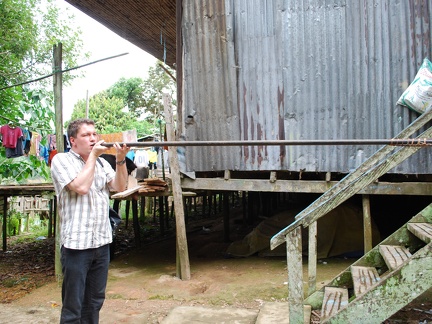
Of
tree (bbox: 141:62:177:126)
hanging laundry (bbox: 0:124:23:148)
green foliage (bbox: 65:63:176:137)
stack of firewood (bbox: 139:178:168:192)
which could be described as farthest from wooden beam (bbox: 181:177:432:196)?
tree (bbox: 141:62:177:126)

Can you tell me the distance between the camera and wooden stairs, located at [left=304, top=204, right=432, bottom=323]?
2.70 m

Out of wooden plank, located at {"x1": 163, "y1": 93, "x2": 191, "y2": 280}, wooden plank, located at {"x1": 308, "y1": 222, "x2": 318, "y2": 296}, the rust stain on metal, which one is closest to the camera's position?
wooden plank, located at {"x1": 308, "y1": 222, "x2": 318, "y2": 296}

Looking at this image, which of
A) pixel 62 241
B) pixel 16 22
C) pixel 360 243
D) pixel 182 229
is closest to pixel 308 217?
pixel 62 241

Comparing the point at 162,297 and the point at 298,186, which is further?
the point at 298,186

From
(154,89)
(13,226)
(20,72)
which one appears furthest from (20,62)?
(154,89)

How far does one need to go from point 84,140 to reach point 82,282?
41.1 inches

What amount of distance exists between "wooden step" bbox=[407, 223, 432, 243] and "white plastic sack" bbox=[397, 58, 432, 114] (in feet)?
7.37

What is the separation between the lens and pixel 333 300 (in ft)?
11.5

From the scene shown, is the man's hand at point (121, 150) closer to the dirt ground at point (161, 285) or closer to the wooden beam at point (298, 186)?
the dirt ground at point (161, 285)

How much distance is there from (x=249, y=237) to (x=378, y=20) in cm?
475

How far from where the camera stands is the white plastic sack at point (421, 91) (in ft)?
17.7

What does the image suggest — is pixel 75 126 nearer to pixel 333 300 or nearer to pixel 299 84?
pixel 333 300

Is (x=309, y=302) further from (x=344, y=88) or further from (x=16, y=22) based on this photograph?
(x=16, y=22)

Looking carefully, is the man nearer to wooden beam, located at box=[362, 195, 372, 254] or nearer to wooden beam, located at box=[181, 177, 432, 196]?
wooden beam, located at box=[181, 177, 432, 196]
